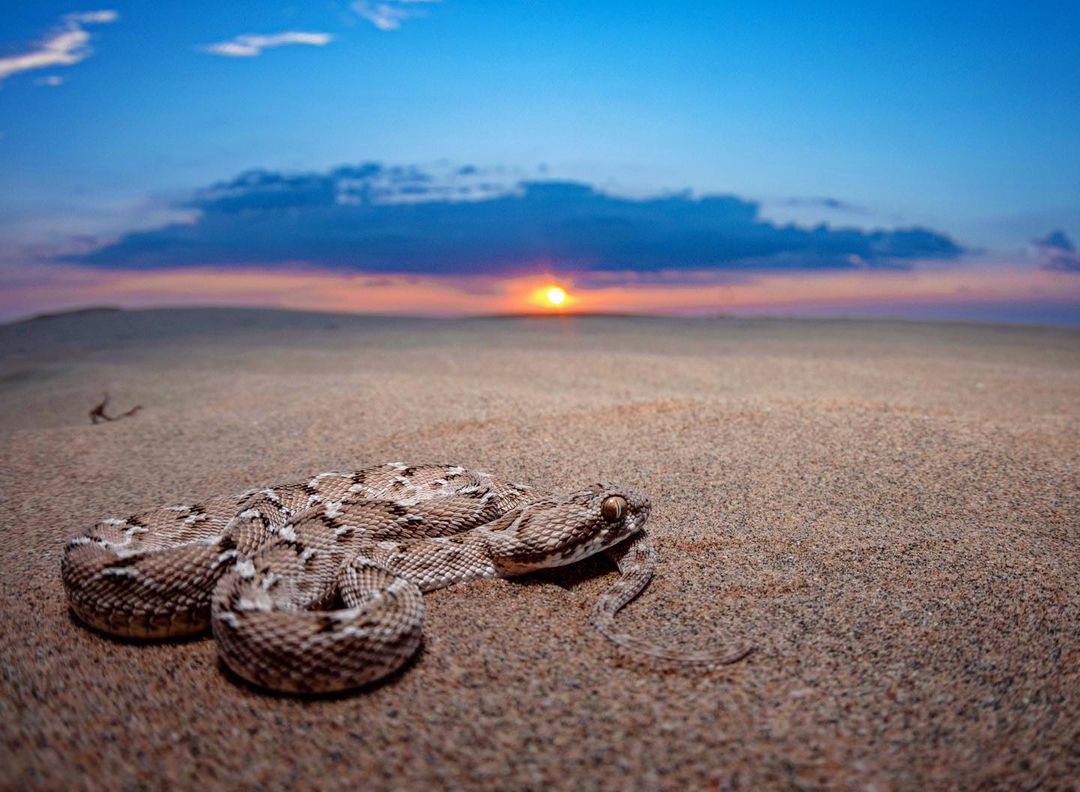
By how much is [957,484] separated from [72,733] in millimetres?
5753

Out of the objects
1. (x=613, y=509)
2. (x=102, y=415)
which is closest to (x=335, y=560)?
(x=613, y=509)

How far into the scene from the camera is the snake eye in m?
4.37

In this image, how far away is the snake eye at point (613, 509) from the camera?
4.37 m

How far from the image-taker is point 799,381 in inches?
405

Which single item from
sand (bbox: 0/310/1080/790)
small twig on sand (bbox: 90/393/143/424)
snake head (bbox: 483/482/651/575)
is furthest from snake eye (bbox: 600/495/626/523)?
small twig on sand (bbox: 90/393/143/424)

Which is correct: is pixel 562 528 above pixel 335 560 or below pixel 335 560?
above

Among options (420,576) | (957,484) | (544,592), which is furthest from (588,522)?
(957,484)

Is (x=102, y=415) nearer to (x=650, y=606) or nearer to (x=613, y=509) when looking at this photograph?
(x=613, y=509)

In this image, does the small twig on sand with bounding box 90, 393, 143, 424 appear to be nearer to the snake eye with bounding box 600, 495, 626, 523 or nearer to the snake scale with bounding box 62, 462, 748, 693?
the snake scale with bounding box 62, 462, 748, 693

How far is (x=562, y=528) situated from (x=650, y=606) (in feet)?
2.29

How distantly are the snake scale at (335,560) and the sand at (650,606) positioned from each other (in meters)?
0.14

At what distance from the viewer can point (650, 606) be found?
3.88 m

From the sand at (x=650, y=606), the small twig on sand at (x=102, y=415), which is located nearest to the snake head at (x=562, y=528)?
the sand at (x=650, y=606)

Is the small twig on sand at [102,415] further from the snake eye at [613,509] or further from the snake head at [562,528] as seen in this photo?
the snake eye at [613,509]
